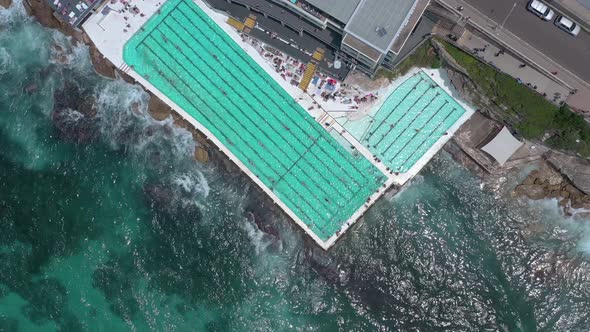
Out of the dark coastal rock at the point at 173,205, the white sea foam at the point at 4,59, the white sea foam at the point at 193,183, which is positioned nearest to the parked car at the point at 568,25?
the white sea foam at the point at 193,183

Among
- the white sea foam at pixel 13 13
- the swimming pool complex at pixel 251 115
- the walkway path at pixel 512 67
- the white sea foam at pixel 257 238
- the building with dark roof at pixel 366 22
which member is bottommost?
the white sea foam at pixel 257 238

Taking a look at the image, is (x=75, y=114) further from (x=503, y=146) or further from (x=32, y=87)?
(x=503, y=146)

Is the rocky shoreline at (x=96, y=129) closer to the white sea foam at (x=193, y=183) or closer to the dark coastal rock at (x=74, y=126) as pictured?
the dark coastal rock at (x=74, y=126)

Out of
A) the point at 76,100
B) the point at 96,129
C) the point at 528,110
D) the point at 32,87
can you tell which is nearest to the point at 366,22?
the point at 528,110

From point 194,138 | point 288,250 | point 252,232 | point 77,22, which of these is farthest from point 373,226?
point 77,22

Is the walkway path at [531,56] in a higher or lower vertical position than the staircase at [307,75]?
higher

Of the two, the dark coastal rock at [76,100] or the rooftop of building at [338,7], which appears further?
the dark coastal rock at [76,100]
